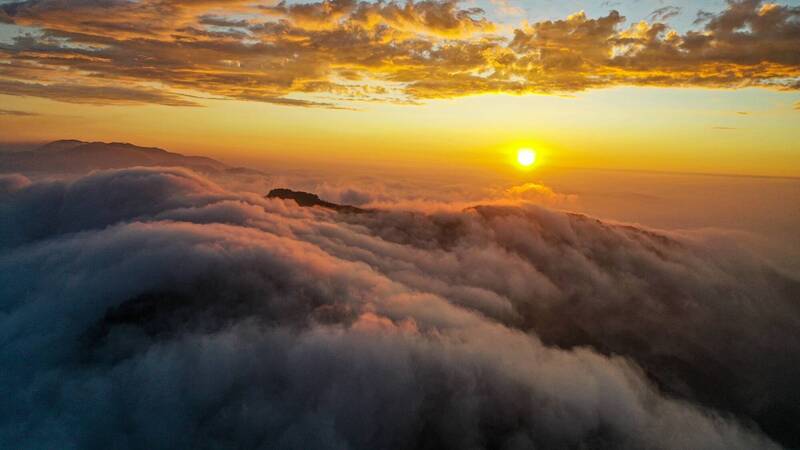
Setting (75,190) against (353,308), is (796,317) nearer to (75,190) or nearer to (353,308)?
(353,308)

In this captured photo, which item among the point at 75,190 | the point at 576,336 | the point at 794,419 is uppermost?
the point at 75,190

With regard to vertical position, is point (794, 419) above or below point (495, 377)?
below

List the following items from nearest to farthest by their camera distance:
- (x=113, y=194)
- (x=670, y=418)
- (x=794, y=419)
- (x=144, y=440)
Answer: (x=144, y=440) → (x=670, y=418) → (x=794, y=419) → (x=113, y=194)

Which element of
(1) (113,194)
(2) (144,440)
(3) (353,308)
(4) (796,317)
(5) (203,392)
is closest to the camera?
(2) (144,440)

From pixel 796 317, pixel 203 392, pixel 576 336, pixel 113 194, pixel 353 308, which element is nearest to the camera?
pixel 203 392

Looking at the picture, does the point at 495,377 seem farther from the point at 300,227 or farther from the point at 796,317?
the point at 796,317

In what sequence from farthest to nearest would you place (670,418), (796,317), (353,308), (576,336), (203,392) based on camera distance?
1. (796,317)
2. (576,336)
3. (670,418)
4. (353,308)
5. (203,392)

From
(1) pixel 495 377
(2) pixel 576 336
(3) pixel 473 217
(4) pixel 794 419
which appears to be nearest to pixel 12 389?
(1) pixel 495 377

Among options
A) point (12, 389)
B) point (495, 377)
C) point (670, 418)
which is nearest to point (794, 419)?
point (670, 418)

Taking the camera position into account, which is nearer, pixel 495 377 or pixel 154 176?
pixel 495 377
